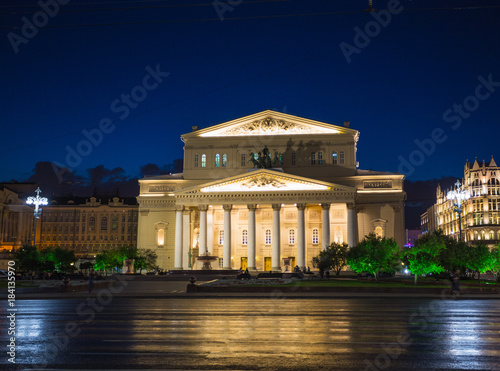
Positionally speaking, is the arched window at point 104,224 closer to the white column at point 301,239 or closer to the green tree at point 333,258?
the white column at point 301,239

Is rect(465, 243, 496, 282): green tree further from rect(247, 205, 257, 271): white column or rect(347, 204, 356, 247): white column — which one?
rect(247, 205, 257, 271): white column

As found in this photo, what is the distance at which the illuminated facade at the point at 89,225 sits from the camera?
11244cm

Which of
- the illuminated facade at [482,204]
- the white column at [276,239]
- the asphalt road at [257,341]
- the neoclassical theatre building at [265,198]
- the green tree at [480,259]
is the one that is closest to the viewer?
the asphalt road at [257,341]

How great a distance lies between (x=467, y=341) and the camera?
1362 cm

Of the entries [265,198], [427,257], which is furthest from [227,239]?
[427,257]

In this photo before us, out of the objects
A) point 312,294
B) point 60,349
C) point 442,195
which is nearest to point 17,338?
point 60,349

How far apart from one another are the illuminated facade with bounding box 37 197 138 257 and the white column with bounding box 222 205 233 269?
4551 cm

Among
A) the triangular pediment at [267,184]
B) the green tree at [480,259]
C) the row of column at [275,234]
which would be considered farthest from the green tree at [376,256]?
the triangular pediment at [267,184]

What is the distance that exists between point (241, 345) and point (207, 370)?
2.87 metres

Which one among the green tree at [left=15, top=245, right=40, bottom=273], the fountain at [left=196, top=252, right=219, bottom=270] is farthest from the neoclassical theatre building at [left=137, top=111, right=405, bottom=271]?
the green tree at [left=15, top=245, right=40, bottom=273]

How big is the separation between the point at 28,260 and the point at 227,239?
986 inches

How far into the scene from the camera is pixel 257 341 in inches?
534

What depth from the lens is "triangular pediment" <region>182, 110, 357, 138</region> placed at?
76.9 m

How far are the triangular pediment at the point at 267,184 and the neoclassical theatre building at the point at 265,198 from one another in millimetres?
130
